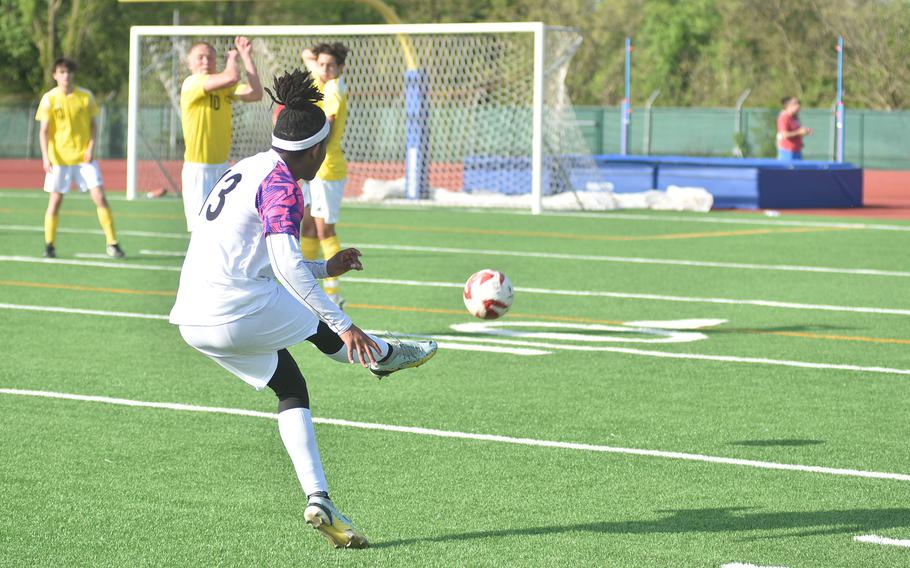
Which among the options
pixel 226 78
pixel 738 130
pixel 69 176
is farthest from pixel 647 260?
pixel 738 130

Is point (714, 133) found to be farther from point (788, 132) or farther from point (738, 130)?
point (788, 132)

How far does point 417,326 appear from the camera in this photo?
11.4 meters

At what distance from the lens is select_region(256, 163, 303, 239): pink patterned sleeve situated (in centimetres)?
521

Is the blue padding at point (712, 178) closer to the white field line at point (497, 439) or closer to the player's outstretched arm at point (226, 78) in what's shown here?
the player's outstretched arm at point (226, 78)

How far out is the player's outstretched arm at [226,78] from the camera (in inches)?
479

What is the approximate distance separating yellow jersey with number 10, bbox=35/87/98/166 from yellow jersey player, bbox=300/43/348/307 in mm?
4589

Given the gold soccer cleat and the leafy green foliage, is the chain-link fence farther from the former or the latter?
the gold soccer cleat

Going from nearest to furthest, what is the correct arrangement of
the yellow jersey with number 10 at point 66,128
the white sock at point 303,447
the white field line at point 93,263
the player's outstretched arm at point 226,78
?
the white sock at point 303,447 → the player's outstretched arm at point 226,78 → the white field line at point 93,263 → the yellow jersey with number 10 at point 66,128

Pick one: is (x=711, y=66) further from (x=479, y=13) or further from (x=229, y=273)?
(x=229, y=273)

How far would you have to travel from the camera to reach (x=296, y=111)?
218 inches

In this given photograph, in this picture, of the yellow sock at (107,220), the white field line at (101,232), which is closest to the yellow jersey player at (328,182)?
the yellow sock at (107,220)

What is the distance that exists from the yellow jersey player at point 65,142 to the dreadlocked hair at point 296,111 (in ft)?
36.4

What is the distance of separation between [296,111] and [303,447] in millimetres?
1308

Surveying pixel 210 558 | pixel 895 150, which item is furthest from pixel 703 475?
pixel 895 150
